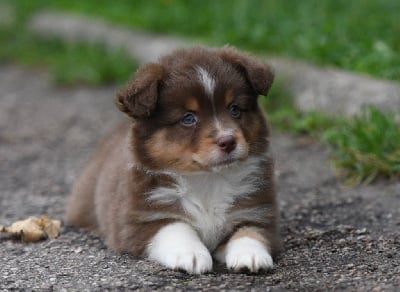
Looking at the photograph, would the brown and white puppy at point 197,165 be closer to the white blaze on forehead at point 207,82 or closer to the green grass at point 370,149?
the white blaze on forehead at point 207,82

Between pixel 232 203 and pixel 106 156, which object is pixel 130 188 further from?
pixel 106 156

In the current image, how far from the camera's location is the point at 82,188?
6.90 metres

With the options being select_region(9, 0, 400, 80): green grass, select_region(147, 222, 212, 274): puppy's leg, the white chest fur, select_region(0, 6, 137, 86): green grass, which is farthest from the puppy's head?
select_region(0, 6, 137, 86): green grass

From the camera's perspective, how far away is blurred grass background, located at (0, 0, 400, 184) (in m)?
7.54

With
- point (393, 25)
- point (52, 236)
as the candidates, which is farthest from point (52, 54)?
point (52, 236)

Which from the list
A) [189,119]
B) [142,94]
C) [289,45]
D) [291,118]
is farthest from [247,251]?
[289,45]

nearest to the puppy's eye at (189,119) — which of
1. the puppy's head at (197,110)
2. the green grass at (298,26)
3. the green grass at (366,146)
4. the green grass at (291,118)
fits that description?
the puppy's head at (197,110)

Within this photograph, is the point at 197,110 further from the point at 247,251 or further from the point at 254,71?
the point at 247,251

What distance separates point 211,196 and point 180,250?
0.58 meters

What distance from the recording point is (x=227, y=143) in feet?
16.8

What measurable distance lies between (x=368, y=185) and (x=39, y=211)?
279 centimetres

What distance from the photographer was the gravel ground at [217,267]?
192 inches

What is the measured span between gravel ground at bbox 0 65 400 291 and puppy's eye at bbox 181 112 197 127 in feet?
2.91

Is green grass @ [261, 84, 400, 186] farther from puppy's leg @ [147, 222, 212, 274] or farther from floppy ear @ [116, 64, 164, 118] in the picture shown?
floppy ear @ [116, 64, 164, 118]
